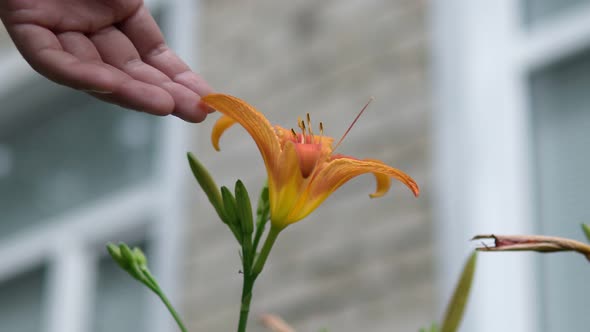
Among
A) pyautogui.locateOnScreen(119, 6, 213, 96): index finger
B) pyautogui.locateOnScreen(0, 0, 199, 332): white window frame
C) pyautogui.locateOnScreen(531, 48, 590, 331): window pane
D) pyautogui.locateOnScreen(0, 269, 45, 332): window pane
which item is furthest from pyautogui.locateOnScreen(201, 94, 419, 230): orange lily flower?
pyautogui.locateOnScreen(0, 269, 45, 332): window pane

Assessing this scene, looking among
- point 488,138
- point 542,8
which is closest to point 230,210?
point 488,138

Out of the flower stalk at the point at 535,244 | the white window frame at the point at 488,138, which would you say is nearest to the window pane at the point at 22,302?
the white window frame at the point at 488,138

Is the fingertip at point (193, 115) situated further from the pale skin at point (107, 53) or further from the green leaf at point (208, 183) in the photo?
the green leaf at point (208, 183)

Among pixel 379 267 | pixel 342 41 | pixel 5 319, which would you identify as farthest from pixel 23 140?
pixel 379 267

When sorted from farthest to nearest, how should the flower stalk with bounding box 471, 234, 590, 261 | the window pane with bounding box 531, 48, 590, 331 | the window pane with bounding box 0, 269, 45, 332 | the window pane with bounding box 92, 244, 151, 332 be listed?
the window pane with bounding box 0, 269, 45, 332, the window pane with bounding box 92, 244, 151, 332, the window pane with bounding box 531, 48, 590, 331, the flower stalk with bounding box 471, 234, 590, 261

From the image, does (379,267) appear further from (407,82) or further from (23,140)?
(23,140)

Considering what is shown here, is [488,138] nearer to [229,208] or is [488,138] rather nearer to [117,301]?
[117,301]

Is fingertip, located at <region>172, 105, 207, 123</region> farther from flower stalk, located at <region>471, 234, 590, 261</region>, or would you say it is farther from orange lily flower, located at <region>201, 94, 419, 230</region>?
flower stalk, located at <region>471, 234, 590, 261</region>
